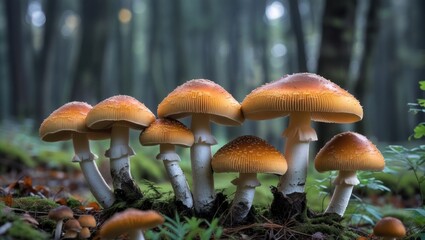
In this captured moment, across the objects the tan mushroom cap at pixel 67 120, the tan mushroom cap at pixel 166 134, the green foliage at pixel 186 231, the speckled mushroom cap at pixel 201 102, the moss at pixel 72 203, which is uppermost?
the speckled mushroom cap at pixel 201 102

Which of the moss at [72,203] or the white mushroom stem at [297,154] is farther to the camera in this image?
the moss at [72,203]

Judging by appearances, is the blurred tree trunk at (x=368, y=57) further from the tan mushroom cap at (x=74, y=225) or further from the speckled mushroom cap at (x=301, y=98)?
the tan mushroom cap at (x=74, y=225)

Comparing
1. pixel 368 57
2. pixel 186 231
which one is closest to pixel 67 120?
pixel 186 231

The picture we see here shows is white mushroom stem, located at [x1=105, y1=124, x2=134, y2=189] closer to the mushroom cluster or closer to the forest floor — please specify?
the mushroom cluster

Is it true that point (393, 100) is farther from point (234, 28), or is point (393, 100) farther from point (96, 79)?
point (96, 79)

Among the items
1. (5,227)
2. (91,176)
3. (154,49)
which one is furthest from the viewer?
(154,49)

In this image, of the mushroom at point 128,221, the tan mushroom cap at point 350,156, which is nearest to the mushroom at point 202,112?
the tan mushroom cap at point 350,156

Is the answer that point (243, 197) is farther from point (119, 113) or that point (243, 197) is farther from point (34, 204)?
point (34, 204)
